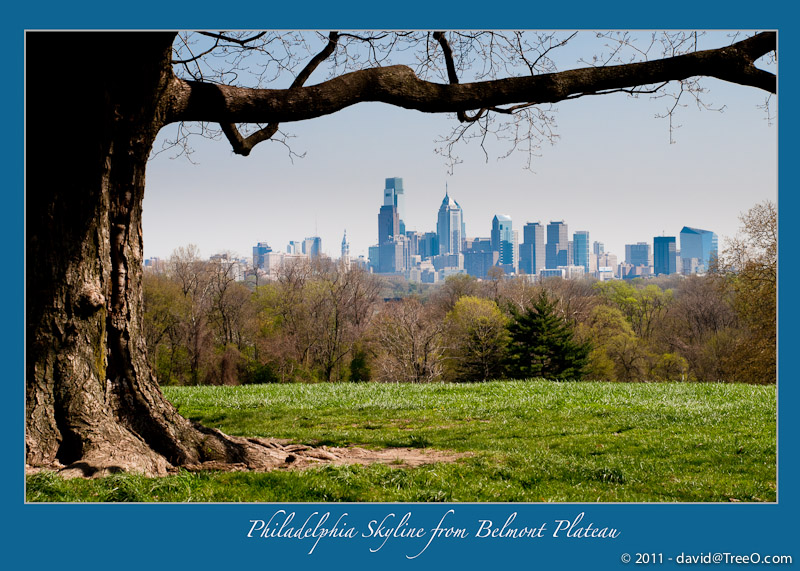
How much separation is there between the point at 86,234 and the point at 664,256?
1730 inches

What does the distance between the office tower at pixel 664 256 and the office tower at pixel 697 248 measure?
2749mm

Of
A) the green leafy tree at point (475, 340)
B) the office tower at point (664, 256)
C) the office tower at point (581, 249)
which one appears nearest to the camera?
the green leafy tree at point (475, 340)

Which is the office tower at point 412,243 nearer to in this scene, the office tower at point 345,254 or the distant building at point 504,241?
the distant building at point 504,241

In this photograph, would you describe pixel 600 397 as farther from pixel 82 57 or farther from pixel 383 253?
pixel 383 253

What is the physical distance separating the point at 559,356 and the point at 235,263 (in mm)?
21812

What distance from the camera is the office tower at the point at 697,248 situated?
87.1ft

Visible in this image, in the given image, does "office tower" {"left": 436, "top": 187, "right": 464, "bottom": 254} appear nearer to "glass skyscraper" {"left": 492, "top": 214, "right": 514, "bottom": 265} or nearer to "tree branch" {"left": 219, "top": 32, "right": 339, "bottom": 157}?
"glass skyscraper" {"left": 492, "top": 214, "right": 514, "bottom": 265}

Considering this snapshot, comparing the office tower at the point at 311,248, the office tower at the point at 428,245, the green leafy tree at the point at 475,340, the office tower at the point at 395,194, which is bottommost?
the green leafy tree at the point at 475,340

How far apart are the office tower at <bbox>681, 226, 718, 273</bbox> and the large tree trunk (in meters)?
24.5

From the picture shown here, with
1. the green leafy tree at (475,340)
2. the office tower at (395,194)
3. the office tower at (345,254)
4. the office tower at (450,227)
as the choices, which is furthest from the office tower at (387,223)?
the green leafy tree at (475,340)

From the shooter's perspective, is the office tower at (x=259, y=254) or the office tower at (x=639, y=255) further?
the office tower at (x=639, y=255)

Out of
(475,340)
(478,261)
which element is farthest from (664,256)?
(478,261)

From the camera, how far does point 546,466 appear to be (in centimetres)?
677

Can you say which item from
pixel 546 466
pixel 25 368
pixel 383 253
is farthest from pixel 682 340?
pixel 25 368
